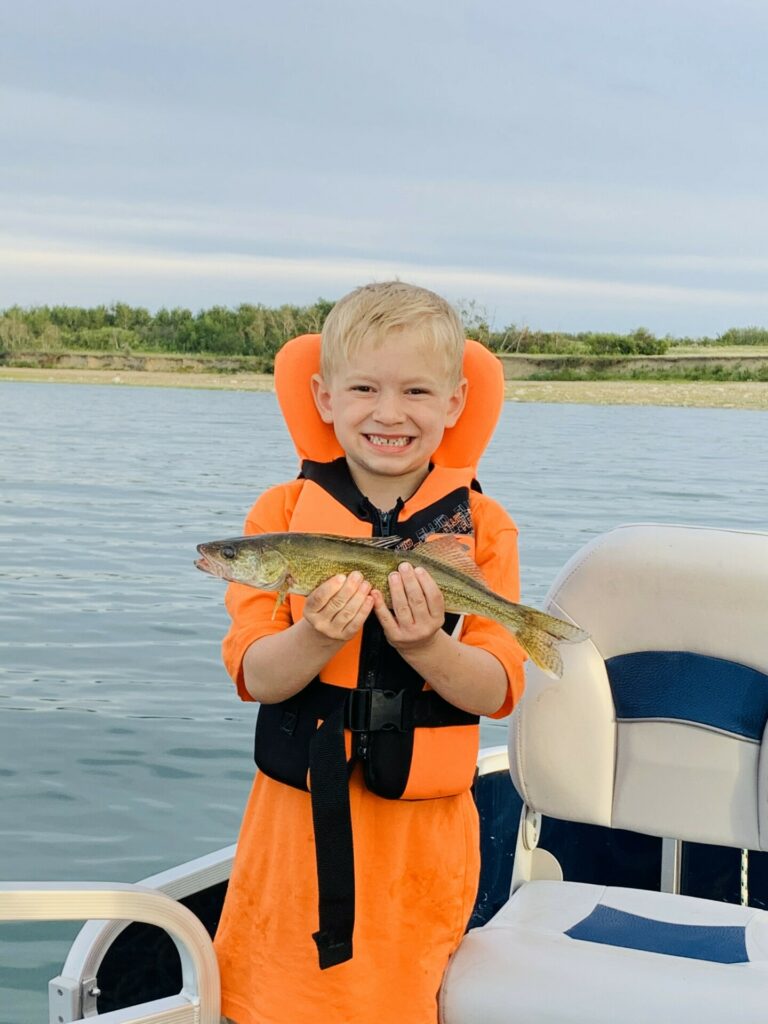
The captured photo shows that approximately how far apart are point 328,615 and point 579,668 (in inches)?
46.8

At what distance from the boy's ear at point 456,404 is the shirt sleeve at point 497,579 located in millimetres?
163

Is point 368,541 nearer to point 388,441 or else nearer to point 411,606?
point 411,606

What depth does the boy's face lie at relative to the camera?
2.46 m

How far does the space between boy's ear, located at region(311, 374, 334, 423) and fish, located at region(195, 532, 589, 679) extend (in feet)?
1.37

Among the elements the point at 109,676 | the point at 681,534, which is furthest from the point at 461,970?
the point at 109,676

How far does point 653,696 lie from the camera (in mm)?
3219

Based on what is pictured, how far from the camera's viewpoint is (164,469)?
91.2 feet

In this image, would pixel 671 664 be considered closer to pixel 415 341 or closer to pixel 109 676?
pixel 415 341

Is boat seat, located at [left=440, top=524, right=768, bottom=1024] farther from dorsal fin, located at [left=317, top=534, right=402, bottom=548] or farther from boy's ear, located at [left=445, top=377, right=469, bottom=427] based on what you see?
dorsal fin, located at [left=317, top=534, right=402, bottom=548]

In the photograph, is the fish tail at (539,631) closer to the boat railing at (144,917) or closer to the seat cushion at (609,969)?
the seat cushion at (609,969)

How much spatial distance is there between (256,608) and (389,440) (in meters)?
0.42

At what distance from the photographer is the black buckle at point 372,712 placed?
247 cm

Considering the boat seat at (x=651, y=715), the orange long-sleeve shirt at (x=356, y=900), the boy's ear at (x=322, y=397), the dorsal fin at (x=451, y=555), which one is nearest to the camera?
the dorsal fin at (x=451, y=555)

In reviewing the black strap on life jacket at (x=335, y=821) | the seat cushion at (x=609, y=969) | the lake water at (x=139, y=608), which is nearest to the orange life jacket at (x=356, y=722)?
the black strap on life jacket at (x=335, y=821)
